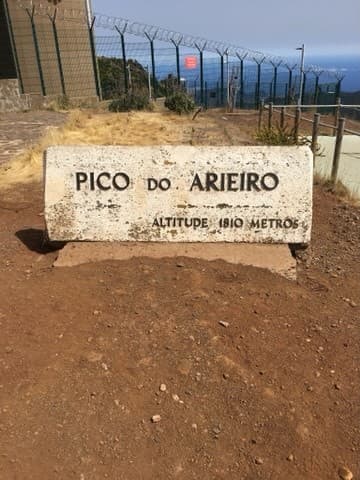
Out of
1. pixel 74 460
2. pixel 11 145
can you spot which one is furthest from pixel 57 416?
pixel 11 145

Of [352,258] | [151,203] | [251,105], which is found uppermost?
[151,203]

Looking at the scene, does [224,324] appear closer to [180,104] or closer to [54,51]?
[180,104]

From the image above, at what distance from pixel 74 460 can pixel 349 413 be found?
59.5 inches

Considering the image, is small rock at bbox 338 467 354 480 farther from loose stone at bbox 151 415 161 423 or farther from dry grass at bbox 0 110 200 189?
dry grass at bbox 0 110 200 189

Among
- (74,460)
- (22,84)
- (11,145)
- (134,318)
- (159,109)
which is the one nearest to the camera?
(74,460)

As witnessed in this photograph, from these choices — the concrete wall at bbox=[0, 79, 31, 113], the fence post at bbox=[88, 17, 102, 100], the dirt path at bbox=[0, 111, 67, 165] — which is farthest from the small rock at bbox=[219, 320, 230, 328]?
the fence post at bbox=[88, 17, 102, 100]

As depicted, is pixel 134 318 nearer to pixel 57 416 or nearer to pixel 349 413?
pixel 57 416

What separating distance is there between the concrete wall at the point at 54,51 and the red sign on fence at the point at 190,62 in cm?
436

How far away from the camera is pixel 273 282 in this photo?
12.7 feet

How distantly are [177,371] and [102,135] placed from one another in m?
9.34

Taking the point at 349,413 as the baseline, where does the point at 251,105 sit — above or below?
below

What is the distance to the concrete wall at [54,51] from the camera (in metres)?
20.0

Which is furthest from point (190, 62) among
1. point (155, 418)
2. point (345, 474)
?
point (345, 474)

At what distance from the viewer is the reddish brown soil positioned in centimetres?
243
